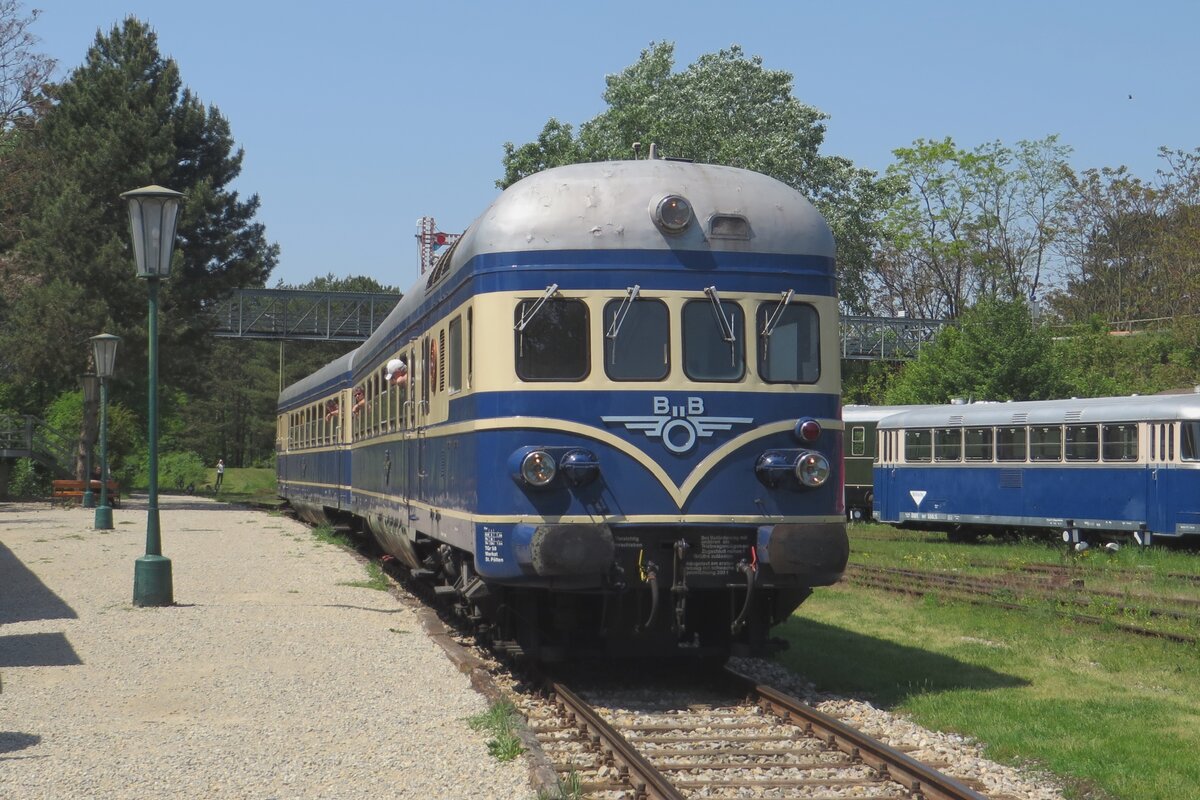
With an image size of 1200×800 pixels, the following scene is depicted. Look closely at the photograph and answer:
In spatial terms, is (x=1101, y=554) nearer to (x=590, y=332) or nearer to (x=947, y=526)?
(x=947, y=526)

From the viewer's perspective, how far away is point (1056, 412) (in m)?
25.0

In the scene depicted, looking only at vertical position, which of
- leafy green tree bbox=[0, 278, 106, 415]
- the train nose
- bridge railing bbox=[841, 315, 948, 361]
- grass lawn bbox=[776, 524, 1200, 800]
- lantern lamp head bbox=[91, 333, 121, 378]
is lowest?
grass lawn bbox=[776, 524, 1200, 800]

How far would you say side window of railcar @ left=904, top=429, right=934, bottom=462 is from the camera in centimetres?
2875

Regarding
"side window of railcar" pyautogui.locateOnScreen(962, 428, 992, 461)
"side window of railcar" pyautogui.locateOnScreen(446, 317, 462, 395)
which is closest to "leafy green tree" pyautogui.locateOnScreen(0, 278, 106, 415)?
"side window of railcar" pyautogui.locateOnScreen(962, 428, 992, 461)

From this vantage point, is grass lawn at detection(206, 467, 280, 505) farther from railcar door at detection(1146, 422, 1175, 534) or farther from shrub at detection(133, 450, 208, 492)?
railcar door at detection(1146, 422, 1175, 534)

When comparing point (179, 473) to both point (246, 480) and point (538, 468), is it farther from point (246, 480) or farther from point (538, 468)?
point (538, 468)

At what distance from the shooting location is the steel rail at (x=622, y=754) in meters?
6.91

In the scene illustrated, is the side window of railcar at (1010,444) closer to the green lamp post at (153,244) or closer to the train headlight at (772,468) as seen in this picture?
the green lamp post at (153,244)

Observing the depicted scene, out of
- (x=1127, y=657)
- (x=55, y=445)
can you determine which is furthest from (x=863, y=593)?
(x=55, y=445)

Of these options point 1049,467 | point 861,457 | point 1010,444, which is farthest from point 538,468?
point 861,457

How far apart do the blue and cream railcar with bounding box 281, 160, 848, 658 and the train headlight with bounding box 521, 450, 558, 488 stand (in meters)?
0.01

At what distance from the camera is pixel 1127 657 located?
38.9ft

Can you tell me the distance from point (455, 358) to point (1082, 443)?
16328 millimetres

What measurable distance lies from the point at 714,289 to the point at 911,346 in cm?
6571
